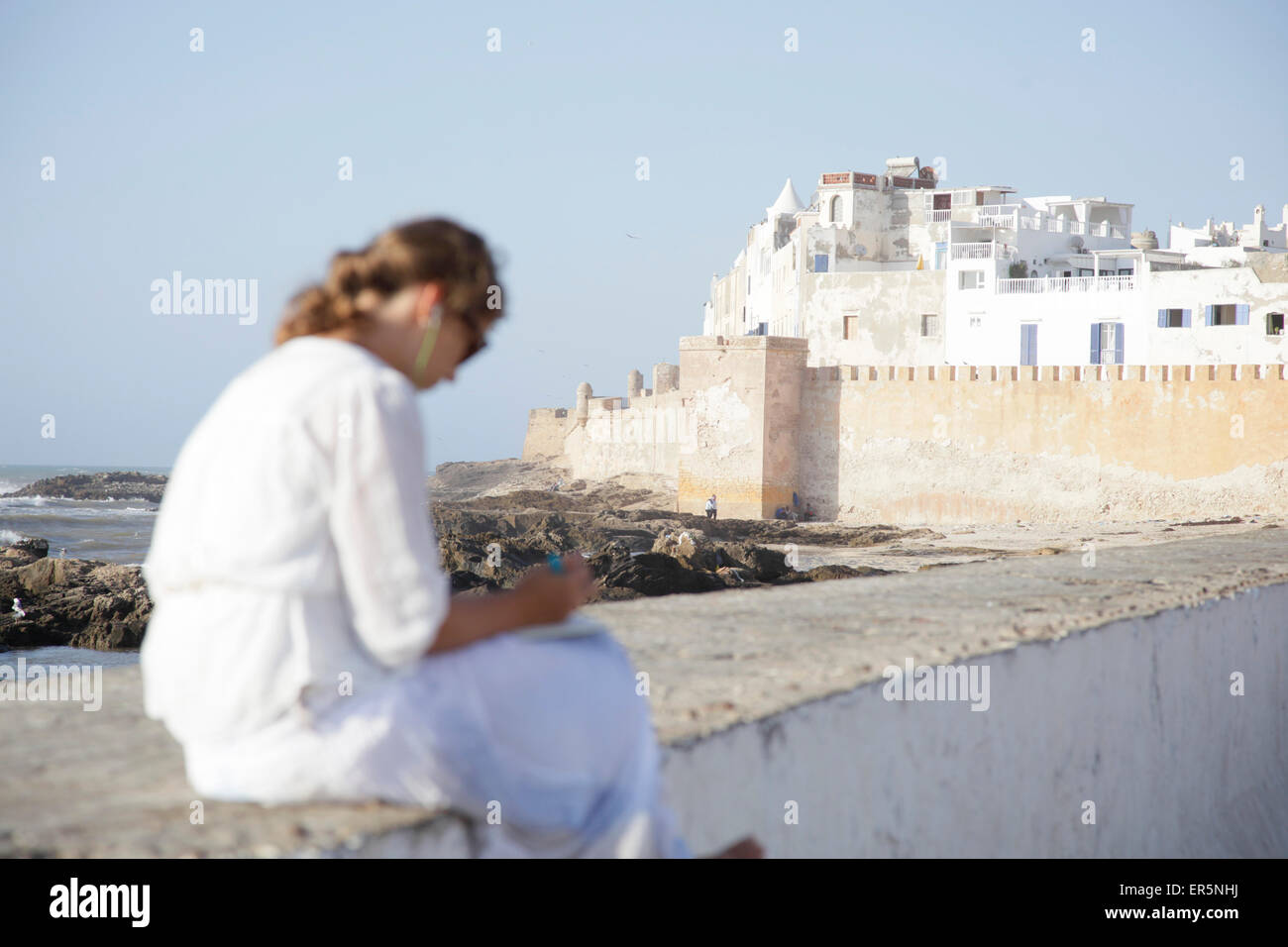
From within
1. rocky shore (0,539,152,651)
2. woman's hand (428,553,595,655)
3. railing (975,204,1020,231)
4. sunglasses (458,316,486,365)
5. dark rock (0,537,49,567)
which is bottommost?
dark rock (0,537,49,567)

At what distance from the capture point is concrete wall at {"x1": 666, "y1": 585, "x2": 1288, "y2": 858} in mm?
1881

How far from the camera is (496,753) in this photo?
4.40 feet

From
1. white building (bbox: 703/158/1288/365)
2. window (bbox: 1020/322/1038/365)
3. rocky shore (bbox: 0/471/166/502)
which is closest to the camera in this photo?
white building (bbox: 703/158/1288/365)

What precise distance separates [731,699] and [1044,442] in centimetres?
2125

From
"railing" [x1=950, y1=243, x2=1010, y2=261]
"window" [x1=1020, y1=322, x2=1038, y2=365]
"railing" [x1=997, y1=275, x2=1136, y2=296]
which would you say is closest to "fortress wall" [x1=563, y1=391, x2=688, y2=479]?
"railing" [x1=950, y1=243, x2=1010, y2=261]

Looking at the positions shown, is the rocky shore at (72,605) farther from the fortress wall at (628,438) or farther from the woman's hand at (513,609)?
the fortress wall at (628,438)

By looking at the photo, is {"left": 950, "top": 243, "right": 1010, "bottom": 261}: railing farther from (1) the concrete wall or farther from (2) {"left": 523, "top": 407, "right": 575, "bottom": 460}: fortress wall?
(1) the concrete wall

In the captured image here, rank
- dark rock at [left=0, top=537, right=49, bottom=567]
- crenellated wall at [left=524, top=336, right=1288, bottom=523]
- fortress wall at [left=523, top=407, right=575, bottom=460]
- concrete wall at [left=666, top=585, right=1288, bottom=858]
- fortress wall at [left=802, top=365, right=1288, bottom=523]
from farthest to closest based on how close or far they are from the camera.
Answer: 1. fortress wall at [left=523, top=407, right=575, bottom=460]
2. crenellated wall at [left=524, top=336, right=1288, bottom=523]
3. fortress wall at [left=802, top=365, right=1288, bottom=523]
4. dark rock at [left=0, top=537, right=49, bottom=567]
5. concrete wall at [left=666, top=585, right=1288, bottom=858]

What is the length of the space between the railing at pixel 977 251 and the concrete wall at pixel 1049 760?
3010cm

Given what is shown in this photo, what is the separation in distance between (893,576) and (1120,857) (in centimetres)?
134

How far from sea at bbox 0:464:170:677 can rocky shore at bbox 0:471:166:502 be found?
6.19ft
